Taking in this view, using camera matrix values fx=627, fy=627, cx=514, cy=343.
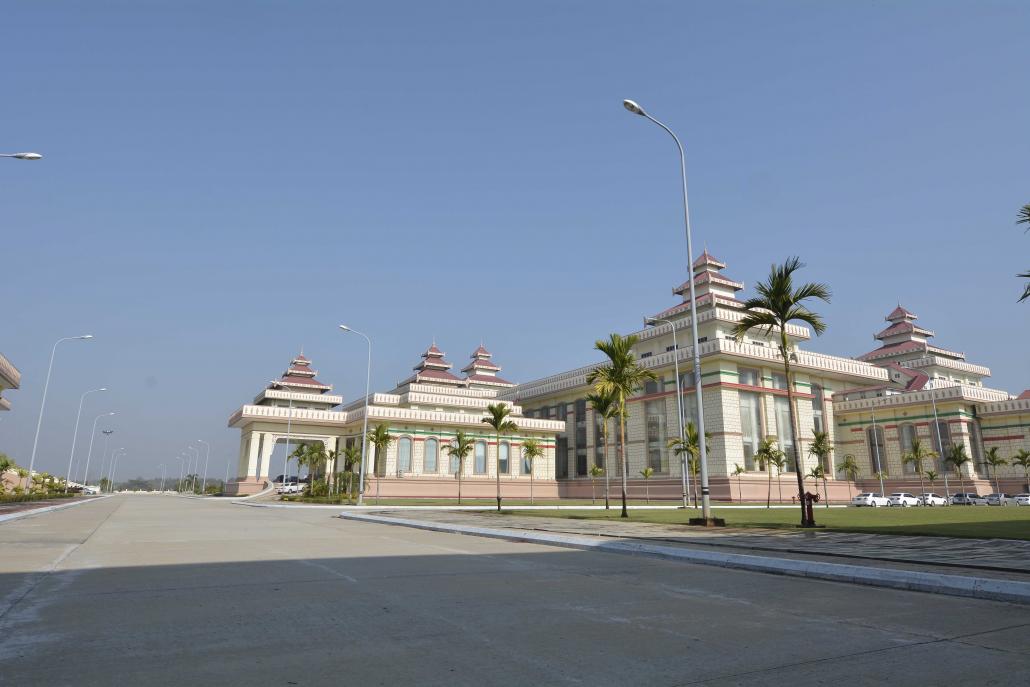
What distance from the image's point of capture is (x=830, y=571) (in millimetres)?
9375

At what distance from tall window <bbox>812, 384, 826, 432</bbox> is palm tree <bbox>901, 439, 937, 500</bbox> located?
7.08 meters

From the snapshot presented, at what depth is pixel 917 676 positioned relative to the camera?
439cm

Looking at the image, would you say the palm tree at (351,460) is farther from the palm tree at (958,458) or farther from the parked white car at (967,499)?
the palm tree at (958,458)

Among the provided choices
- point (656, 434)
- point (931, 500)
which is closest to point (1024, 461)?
A: point (931, 500)

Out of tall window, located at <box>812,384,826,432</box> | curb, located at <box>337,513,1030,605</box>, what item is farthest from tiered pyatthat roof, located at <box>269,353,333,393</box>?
curb, located at <box>337,513,1030,605</box>

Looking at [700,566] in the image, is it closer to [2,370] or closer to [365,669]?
[365,669]

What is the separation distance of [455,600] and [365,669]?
2.95m

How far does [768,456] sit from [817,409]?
49.9ft

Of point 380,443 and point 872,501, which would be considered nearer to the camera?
point 872,501

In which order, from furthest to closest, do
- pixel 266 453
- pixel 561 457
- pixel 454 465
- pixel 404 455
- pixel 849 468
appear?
pixel 561 457 → pixel 266 453 → pixel 454 465 → pixel 849 468 → pixel 404 455

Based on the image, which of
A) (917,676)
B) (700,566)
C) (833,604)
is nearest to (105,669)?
(917,676)

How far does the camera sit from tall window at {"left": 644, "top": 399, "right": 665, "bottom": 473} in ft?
184

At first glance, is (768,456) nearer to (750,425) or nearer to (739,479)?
(739,479)

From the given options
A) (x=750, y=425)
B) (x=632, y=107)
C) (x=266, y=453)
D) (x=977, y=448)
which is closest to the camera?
(x=632, y=107)
